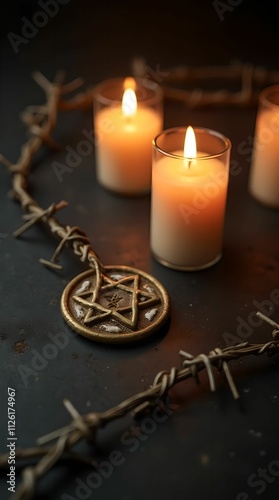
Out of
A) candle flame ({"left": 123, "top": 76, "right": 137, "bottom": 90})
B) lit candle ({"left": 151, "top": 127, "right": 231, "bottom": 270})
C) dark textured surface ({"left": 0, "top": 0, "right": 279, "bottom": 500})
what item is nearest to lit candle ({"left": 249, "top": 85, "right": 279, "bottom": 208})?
dark textured surface ({"left": 0, "top": 0, "right": 279, "bottom": 500})

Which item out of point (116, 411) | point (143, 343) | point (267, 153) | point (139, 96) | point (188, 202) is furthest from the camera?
point (139, 96)

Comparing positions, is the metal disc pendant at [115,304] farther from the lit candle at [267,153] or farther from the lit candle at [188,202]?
the lit candle at [267,153]

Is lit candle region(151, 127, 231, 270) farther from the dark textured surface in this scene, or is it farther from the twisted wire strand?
the twisted wire strand

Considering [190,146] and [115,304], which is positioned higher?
[190,146]

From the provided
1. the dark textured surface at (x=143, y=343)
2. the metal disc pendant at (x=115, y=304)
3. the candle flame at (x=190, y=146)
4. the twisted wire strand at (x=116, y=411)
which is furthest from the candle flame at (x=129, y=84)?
the twisted wire strand at (x=116, y=411)

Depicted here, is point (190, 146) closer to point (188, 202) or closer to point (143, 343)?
point (188, 202)

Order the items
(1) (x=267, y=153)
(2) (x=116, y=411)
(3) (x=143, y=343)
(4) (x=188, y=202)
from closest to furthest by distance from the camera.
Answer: (2) (x=116, y=411) → (3) (x=143, y=343) → (4) (x=188, y=202) → (1) (x=267, y=153)

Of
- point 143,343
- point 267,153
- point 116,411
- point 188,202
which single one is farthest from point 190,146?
point 116,411
